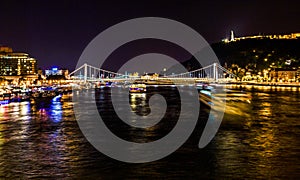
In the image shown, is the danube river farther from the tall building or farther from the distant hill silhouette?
the tall building

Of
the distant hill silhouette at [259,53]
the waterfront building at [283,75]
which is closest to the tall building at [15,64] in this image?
the distant hill silhouette at [259,53]

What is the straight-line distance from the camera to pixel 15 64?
331 feet

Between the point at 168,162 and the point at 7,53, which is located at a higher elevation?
the point at 7,53

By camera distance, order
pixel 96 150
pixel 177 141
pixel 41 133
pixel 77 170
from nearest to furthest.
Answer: pixel 77 170 → pixel 96 150 → pixel 177 141 → pixel 41 133

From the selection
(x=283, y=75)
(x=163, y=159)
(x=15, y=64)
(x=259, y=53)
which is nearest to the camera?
(x=163, y=159)

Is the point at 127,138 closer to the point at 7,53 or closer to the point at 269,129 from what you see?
the point at 269,129

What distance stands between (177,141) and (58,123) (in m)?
6.36

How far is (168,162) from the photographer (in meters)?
9.02

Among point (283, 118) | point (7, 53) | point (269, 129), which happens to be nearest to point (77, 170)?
point (269, 129)

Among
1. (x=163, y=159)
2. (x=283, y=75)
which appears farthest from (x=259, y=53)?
(x=163, y=159)

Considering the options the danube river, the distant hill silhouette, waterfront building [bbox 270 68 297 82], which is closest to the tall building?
the distant hill silhouette

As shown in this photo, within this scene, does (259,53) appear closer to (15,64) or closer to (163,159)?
(15,64)

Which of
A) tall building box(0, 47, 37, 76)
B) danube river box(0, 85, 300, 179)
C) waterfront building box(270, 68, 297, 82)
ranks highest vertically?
tall building box(0, 47, 37, 76)

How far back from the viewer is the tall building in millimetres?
98625
